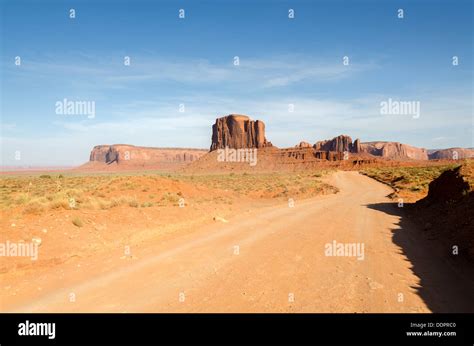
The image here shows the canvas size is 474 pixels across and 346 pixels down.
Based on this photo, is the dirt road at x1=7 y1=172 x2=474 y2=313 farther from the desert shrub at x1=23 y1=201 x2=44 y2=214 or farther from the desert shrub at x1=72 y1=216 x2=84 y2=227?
the desert shrub at x1=23 y1=201 x2=44 y2=214

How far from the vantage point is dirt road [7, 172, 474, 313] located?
19.9 feet

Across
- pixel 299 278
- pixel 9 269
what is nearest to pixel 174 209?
pixel 9 269

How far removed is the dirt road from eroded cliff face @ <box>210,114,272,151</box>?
5132 inches

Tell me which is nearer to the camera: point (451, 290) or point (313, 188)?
point (451, 290)

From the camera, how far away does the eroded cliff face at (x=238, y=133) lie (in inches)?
5591

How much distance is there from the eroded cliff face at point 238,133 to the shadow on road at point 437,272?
5112 inches

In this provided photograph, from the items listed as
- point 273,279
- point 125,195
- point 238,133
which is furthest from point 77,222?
point 238,133

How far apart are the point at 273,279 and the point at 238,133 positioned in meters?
139

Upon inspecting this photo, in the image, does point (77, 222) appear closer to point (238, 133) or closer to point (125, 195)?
point (125, 195)

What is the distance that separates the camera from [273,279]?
7.41 meters

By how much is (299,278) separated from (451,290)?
10.2 feet
